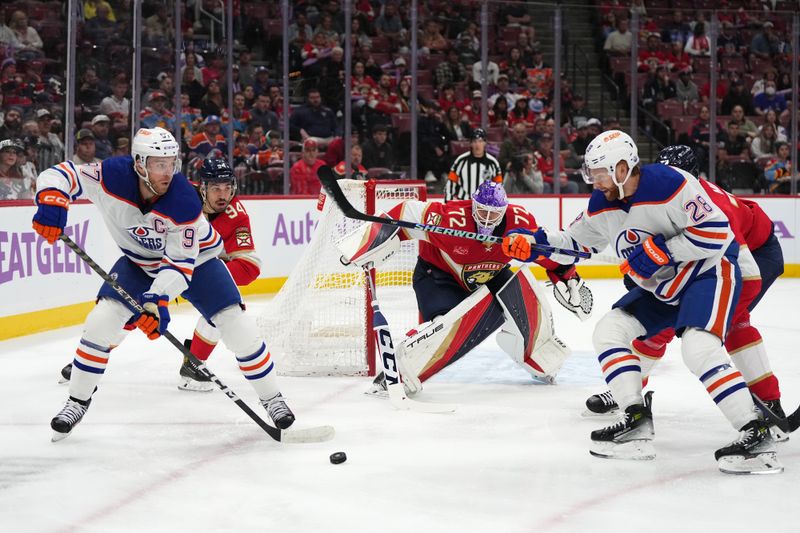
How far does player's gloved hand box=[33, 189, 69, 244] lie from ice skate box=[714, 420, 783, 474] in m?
2.18

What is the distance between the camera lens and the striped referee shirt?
7785 mm

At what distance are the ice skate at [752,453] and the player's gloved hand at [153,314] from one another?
180 centimetres

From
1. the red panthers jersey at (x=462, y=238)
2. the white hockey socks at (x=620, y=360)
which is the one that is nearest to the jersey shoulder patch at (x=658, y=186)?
the white hockey socks at (x=620, y=360)

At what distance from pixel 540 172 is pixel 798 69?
251 centimetres

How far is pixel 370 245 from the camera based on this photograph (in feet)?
14.1

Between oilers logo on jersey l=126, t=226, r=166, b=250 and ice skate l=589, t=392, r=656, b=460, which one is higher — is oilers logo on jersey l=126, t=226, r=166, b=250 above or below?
above

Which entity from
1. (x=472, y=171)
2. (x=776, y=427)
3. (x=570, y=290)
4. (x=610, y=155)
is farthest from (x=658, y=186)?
(x=472, y=171)

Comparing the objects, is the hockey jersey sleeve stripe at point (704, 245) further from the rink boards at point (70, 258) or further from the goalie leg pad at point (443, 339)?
the rink boards at point (70, 258)

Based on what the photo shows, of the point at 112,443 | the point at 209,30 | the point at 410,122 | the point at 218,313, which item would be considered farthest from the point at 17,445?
the point at 410,122

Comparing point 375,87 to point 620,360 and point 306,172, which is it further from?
point 620,360

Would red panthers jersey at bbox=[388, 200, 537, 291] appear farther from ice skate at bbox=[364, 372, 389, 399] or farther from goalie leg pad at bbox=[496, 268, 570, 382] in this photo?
ice skate at bbox=[364, 372, 389, 399]

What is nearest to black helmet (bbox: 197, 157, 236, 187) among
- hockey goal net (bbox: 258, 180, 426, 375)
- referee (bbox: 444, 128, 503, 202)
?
hockey goal net (bbox: 258, 180, 426, 375)

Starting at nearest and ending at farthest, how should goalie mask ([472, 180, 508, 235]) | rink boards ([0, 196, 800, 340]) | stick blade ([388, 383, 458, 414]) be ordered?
stick blade ([388, 383, 458, 414]) → goalie mask ([472, 180, 508, 235]) → rink boards ([0, 196, 800, 340])

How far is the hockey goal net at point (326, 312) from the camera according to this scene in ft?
15.7
